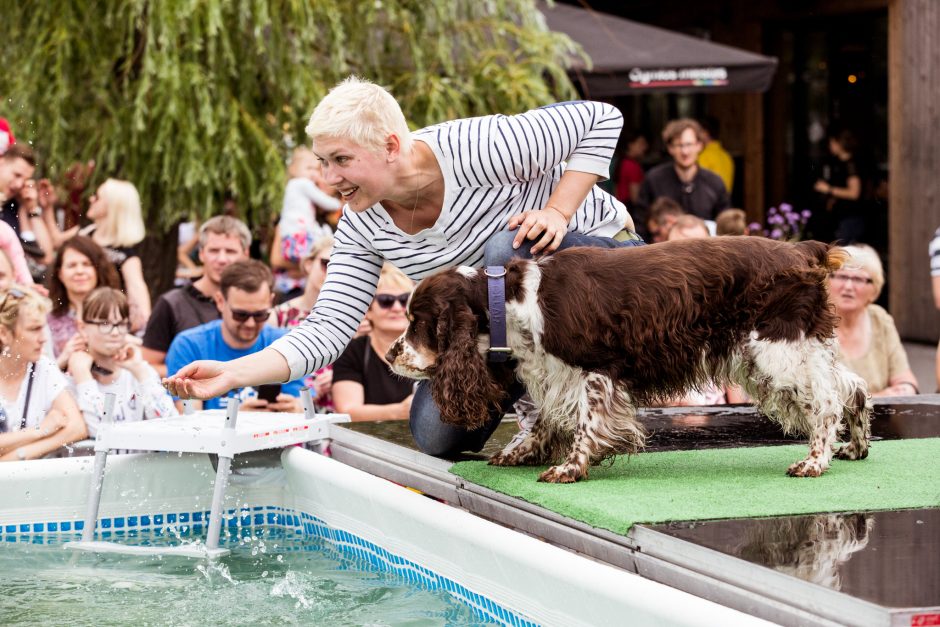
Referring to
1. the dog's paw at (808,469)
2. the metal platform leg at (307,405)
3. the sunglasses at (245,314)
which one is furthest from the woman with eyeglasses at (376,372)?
the dog's paw at (808,469)

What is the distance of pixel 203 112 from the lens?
7.64m

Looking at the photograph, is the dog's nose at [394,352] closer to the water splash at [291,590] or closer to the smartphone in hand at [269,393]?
the water splash at [291,590]

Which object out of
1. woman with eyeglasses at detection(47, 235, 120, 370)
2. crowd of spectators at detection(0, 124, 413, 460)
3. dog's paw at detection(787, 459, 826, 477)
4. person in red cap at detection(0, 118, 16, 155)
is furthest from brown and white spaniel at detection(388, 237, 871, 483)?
person in red cap at detection(0, 118, 16, 155)

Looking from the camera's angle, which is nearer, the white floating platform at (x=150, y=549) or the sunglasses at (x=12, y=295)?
the white floating platform at (x=150, y=549)

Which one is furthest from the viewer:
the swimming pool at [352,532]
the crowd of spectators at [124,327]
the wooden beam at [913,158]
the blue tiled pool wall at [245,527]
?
the wooden beam at [913,158]

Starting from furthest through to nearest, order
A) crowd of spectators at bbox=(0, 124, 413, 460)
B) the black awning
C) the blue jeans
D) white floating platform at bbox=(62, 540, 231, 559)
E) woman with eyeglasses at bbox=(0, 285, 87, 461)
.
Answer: the black awning → crowd of spectators at bbox=(0, 124, 413, 460) → woman with eyeglasses at bbox=(0, 285, 87, 461) → white floating platform at bbox=(62, 540, 231, 559) → the blue jeans

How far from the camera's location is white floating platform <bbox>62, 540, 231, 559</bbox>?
433cm

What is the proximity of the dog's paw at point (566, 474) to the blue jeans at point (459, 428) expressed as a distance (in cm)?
28

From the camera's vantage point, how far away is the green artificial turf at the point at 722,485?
10.7 ft

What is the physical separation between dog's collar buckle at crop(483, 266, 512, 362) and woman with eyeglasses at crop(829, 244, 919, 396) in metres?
3.05

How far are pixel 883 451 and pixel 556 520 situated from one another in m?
1.34

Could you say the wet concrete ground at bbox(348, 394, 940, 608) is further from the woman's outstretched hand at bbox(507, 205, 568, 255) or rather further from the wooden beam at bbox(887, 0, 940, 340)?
the wooden beam at bbox(887, 0, 940, 340)

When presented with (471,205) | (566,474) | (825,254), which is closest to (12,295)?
(471,205)

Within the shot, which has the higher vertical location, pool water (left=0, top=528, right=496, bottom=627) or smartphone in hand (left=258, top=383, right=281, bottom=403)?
smartphone in hand (left=258, top=383, right=281, bottom=403)
